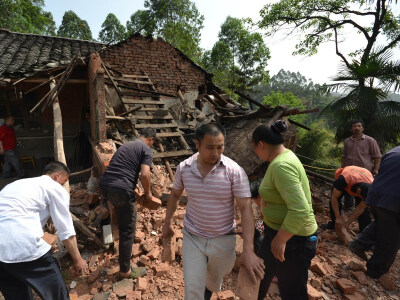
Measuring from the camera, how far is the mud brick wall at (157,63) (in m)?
7.03

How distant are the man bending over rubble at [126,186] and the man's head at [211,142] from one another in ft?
3.95

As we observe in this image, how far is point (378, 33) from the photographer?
993 centimetres

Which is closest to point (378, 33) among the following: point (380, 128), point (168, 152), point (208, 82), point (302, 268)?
point (380, 128)

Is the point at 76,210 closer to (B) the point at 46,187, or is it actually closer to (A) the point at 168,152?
(A) the point at 168,152

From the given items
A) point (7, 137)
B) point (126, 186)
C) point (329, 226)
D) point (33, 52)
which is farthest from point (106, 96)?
point (329, 226)

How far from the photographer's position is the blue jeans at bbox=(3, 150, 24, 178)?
18.9 feet

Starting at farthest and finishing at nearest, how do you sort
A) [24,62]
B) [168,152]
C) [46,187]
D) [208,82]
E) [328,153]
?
[328,153] < [208,82] < [24,62] < [168,152] < [46,187]

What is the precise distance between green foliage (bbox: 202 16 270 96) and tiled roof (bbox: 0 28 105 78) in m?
15.6

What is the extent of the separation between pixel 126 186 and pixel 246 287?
1.70 meters

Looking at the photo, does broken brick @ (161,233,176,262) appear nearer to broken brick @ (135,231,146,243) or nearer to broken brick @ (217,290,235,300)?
broken brick @ (135,231,146,243)

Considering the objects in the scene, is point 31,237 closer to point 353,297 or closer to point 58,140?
point 58,140

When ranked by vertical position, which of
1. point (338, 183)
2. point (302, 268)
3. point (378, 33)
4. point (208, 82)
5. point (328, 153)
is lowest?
point (328, 153)

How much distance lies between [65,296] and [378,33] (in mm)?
13695

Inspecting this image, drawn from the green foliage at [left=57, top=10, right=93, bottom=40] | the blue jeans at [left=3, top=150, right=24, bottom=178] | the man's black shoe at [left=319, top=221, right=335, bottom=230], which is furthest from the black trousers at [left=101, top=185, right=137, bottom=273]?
the green foliage at [left=57, top=10, right=93, bottom=40]
